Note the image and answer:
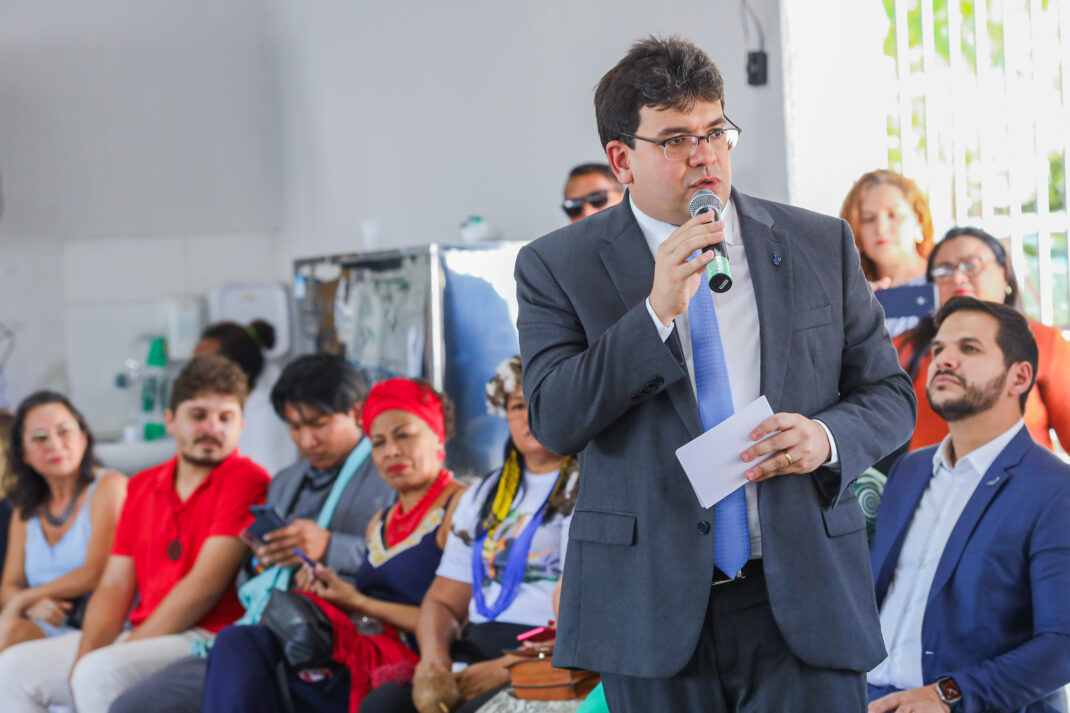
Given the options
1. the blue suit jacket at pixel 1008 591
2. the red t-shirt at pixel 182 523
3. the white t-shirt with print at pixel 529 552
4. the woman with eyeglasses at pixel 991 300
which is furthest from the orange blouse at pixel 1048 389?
the red t-shirt at pixel 182 523

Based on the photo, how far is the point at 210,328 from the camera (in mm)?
6387

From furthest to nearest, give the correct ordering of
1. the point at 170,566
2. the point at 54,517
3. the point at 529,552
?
the point at 54,517 → the point at 170,566 → the point at 529,552

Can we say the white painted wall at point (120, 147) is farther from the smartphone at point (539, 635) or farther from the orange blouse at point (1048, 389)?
the orange blouse at point (1048, 389)

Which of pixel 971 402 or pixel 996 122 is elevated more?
pixel 996 122

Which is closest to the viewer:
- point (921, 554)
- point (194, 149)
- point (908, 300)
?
point (921, 554)

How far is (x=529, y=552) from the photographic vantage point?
298 cm

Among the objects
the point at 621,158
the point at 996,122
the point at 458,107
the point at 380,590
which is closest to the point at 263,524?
the point at 380,590

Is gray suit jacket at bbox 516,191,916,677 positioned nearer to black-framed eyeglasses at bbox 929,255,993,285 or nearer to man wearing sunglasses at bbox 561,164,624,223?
black-framed eyeglasses at bbox 929,255,993,285

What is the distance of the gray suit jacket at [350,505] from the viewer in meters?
3.47

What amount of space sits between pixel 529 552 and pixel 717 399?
149 cm

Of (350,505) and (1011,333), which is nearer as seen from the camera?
(1011,333)

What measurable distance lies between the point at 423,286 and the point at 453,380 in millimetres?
391

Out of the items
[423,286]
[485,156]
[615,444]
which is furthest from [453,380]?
[615,444]

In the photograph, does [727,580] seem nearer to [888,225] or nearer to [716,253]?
[716,253]
